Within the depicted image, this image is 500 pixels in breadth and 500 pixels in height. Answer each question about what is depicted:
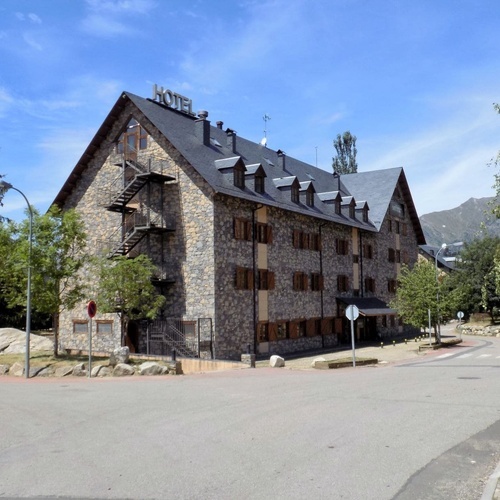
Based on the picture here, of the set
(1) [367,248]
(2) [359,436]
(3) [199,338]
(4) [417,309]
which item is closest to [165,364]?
(3) [199,338]

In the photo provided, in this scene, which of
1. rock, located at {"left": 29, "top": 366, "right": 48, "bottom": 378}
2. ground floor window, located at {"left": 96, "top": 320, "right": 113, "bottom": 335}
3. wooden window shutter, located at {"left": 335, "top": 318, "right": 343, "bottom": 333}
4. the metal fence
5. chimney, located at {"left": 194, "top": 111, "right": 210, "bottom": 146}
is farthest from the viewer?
wooden window shutter, located at {"left": 335, "top": 318, "right": 343, "bottom": 333}

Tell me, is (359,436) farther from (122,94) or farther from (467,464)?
(122,94)

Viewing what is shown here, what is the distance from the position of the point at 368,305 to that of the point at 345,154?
38.9 meters

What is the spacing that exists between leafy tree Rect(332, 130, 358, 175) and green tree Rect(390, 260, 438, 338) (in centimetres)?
3935

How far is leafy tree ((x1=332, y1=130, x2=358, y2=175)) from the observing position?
78.0 metres

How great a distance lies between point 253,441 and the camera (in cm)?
1023

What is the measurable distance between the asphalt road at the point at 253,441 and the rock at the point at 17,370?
287 inches

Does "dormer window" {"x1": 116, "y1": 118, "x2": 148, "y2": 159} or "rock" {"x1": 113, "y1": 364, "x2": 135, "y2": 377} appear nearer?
"rock" {"x1": 113, "y1": 364, "x2": 135, "y2": 377}

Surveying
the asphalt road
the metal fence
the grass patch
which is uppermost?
the metal fence

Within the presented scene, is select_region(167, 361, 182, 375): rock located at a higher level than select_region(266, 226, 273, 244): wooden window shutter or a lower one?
lower

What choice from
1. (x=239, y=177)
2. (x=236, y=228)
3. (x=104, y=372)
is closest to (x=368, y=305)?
(x=236, y=228)

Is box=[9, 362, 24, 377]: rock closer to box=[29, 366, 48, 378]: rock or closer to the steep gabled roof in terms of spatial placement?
box=[29, 366, 48, 378]: rock

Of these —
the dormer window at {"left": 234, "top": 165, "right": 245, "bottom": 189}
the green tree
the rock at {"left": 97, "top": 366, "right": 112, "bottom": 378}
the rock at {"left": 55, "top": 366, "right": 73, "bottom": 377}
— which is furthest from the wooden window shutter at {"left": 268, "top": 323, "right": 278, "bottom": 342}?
the rock at {"left": 55, "top": 366, "right": 73, "bottom": 377}

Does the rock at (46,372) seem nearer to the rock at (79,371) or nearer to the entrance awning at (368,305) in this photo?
the rock at (79,371)
